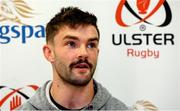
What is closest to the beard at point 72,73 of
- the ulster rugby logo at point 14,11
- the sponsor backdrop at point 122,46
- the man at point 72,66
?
the man at point 72,66

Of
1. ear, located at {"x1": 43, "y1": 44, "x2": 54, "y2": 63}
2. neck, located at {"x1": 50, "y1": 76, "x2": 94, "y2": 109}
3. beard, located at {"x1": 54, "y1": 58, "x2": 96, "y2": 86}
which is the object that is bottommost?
neck, located at {"x1": 50, "y1": 76, "x2": 94, "y2": 109}

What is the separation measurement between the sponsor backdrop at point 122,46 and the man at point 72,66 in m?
0.07

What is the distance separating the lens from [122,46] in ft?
4.85

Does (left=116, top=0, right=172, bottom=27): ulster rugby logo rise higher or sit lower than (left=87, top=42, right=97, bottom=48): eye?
higher

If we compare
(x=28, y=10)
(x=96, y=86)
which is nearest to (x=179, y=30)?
(x=96, y=86)

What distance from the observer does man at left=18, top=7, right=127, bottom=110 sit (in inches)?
51.6

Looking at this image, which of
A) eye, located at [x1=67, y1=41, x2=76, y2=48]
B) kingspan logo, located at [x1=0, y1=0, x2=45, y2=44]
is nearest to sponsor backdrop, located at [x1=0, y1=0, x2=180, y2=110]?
kingspan logo, located at [x1=0, y1=0, x2=45, y2=44]

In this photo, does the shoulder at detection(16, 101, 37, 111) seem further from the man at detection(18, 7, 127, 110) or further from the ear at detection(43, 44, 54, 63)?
the ear at detection(43, 44, 54, 63)

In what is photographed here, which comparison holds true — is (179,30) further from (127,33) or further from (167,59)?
(127,33)

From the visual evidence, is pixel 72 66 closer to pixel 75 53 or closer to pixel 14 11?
pixel 75 53

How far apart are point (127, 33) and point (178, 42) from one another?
0.27m

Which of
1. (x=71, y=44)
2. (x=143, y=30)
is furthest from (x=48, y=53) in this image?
(x=143, y=30)

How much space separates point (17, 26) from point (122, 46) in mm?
554

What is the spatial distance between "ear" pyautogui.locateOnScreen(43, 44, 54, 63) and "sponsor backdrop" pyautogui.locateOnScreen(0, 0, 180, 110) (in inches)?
1.7
